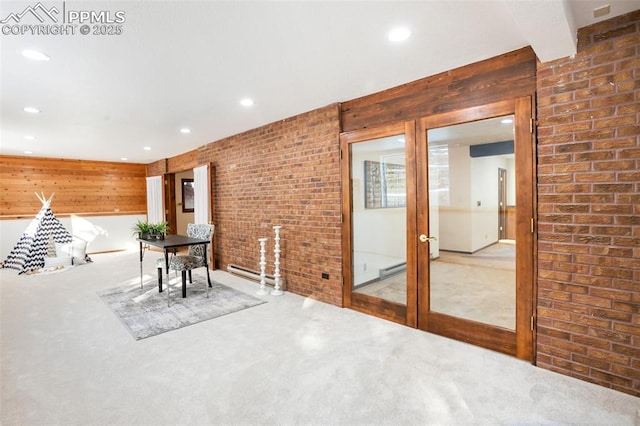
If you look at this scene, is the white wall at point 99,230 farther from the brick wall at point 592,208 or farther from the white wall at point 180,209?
the brick wall at point 592,208

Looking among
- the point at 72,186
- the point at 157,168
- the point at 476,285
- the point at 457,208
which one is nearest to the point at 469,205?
the point at 457,208

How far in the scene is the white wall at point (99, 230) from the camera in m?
6.96

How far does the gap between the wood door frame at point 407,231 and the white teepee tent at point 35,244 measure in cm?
612

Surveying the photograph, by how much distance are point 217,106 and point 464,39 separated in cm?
267

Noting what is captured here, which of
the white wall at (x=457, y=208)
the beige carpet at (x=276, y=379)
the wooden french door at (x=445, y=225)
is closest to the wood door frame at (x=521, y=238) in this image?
the wooden french door at (x=445, y=225)

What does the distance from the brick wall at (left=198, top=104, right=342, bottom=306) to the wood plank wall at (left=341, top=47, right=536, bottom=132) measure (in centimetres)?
46

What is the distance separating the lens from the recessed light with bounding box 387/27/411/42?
2.09m

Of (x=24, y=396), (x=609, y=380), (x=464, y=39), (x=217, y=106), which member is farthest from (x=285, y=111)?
(x=609, y=380)

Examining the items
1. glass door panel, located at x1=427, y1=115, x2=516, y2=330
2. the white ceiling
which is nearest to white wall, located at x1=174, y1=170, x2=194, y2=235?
the white ceiling

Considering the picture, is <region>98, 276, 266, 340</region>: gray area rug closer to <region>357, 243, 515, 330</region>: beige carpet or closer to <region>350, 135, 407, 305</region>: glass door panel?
<region>350, 135, 407, 305</region>: glass door panel

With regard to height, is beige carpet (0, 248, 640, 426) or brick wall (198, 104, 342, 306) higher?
brick wall (198, 104, 342, 306)

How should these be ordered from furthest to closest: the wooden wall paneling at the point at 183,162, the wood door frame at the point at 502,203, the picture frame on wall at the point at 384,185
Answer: the wooden wall paneling at the point at 183,162 < the picture frame on wall at the point at 384,185 < the wood door frame at the point at 502,203

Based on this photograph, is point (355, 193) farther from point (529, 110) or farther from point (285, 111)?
point (529, 110)

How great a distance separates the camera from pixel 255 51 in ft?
7.74
